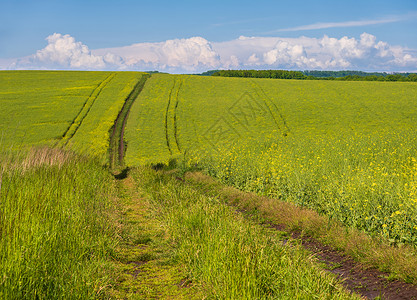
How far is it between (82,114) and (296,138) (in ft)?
114

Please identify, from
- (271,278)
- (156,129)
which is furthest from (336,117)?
(271,278)

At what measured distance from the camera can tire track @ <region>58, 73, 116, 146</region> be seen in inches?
1633

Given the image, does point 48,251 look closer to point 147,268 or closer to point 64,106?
point 147,268

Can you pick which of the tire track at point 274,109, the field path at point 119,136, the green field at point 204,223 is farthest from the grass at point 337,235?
the tire track at point 274,109

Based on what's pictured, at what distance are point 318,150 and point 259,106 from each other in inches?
1346

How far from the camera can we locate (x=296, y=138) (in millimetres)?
26328

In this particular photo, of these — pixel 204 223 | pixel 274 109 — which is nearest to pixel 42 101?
pixel 274 109

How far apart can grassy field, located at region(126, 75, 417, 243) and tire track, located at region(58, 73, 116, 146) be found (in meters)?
7.18

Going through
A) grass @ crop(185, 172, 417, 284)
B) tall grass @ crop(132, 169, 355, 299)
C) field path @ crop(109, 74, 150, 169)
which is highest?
tall grass @ crop(132, 169, 355, 299)

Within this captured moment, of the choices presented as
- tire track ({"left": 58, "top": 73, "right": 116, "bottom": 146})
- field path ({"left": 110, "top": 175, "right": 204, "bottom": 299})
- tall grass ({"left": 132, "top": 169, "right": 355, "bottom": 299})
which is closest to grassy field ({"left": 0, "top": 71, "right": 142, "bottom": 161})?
tire track ({"left": 58, "top": 73, "right": 116, "bottom": 146})

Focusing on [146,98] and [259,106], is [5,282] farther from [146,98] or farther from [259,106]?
[146,98]

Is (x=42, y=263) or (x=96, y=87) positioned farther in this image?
(x=96, y=87)

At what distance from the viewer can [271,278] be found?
4934 millimetres

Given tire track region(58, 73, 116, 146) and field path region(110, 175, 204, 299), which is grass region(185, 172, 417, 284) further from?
tire track region(58, 73, 116, 146)
